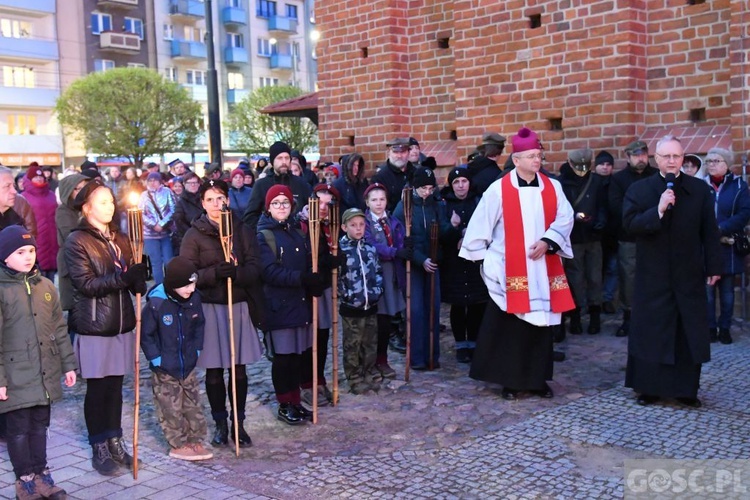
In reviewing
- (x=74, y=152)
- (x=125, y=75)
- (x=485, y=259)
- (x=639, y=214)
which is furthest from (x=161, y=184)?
Result: (x=74, y=152)

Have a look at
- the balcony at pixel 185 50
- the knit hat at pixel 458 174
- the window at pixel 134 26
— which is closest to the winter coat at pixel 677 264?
the knit hat at pixel 458 174

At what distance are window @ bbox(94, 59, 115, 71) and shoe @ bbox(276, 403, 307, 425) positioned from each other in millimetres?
41089

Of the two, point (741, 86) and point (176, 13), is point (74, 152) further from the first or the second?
point (741, 86)

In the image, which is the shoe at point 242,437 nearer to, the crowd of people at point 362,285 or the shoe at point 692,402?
the crowd of people at point 362,285

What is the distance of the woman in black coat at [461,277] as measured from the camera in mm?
7422

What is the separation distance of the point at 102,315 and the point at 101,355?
24 cm

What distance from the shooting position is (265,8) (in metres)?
51.8

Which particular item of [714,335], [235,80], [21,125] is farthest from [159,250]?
[235,80]

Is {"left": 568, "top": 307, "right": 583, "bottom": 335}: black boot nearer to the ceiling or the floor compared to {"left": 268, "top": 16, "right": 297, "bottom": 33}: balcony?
nearer to the floor

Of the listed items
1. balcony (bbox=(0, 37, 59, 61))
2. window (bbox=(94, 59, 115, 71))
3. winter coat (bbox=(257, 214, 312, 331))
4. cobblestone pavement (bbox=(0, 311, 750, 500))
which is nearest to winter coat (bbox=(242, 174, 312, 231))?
cobblestone pavement (bbox=(0, 311, 750, 500))

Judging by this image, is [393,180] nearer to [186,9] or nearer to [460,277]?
[460,277]

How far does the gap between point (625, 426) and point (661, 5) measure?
5.24m

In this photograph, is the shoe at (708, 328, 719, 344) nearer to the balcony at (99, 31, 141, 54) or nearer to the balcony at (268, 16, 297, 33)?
the balcony at (99, 31, 141, 54)

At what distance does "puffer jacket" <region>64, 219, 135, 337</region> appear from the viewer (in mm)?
4914
